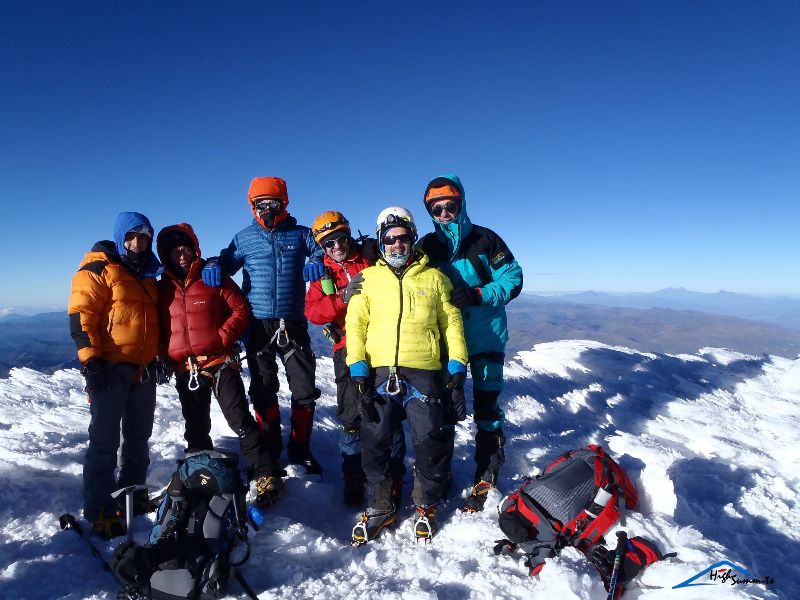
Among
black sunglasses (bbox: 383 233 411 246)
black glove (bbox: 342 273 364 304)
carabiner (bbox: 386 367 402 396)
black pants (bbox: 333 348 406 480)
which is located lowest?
black pants (bbox: 333 348 406 480)

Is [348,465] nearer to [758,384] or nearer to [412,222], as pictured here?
[412,222]

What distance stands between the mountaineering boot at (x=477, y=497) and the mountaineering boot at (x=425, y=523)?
0.57 meters

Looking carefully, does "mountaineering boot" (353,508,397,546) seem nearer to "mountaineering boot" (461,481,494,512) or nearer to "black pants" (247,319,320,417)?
"mountaineering boot" (461,481,494,512)

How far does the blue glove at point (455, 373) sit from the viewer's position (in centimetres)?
509

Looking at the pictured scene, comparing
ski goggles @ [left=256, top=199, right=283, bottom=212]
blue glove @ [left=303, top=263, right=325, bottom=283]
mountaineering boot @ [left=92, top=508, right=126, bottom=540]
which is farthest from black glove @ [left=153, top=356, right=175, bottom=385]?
ski goggles @ [left=256, top=199, right=283, bottom=212]

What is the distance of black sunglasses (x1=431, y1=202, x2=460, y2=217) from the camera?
19.1ft

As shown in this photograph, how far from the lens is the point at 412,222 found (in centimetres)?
545

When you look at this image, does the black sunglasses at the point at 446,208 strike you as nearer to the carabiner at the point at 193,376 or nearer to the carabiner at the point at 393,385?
the carabiner at the point at 393,385

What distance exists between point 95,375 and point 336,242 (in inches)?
126

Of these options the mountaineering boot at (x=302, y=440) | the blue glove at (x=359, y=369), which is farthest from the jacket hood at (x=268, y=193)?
the mountaineering boot at (x=302, y=440)

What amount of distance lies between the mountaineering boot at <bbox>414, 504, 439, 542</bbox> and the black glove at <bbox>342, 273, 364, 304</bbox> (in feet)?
9.11

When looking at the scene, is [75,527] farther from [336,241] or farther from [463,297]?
[463,297]

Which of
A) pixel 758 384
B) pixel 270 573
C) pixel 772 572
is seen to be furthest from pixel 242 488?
pixel 758 384

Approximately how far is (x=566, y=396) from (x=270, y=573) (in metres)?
11.1
